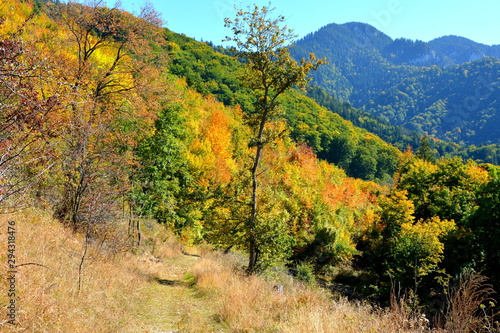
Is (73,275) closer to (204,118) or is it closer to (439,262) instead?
(439,262)

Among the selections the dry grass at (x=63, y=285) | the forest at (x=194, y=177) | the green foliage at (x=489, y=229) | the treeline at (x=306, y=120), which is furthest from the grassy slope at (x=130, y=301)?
the treeline at (x=306, y=120)

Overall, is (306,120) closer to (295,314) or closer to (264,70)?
(264,70)

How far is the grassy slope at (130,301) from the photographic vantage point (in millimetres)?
4801

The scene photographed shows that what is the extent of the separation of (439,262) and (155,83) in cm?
2485

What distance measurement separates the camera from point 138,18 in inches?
596

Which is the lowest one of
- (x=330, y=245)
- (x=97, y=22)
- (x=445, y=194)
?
(x=330, y=245)

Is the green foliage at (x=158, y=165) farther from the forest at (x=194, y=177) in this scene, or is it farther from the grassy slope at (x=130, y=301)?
the grassy slope at (x=130, y=301)

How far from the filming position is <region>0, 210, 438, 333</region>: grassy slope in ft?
15.8

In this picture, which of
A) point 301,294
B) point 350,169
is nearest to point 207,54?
point 350,169

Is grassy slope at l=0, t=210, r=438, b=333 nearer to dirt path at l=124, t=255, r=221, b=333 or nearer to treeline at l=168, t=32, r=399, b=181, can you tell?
dirt path at l=124, t=255, r=221, b=333

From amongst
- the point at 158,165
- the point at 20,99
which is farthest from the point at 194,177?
the point at 20,99

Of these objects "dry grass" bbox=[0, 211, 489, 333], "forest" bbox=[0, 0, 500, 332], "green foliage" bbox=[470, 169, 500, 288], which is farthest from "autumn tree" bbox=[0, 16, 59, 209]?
"green foliage" bbox=[470, 169, 500, 288]

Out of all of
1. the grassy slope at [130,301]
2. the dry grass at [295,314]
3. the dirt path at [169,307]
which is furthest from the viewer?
the dirt path at [169,307]

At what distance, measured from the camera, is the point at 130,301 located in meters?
7.22
